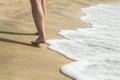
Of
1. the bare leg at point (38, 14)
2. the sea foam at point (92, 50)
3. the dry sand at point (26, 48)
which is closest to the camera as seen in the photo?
the dry sand at point (26, 48)

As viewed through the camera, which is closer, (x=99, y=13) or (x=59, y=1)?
(x=99, y=13)

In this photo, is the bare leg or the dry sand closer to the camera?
the dry sand

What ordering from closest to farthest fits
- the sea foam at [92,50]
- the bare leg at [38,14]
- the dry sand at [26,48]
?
the dry sand at [26,48]
the sea foam at [92,50]
the bare leg at [38,14]

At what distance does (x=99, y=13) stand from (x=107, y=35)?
8.45 ft

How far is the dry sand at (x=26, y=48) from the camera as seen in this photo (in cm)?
318

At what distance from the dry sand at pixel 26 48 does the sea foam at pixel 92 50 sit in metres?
0.15

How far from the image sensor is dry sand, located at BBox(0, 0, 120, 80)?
3182 millimetres

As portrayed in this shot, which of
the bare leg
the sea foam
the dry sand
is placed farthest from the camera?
the bare leg

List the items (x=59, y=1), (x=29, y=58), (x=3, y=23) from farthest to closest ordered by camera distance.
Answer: (x=59, y=1) < (x=3, y=23) < (x=29, y=58)

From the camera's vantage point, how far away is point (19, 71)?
10.4 ft

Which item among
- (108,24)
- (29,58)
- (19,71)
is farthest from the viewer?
(108,24)

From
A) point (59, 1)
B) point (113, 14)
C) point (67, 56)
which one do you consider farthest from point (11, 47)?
point (59, 1)

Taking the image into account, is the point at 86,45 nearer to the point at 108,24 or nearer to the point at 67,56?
the point at 67,56

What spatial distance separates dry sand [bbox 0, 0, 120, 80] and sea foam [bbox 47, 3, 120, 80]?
0.48 ft
